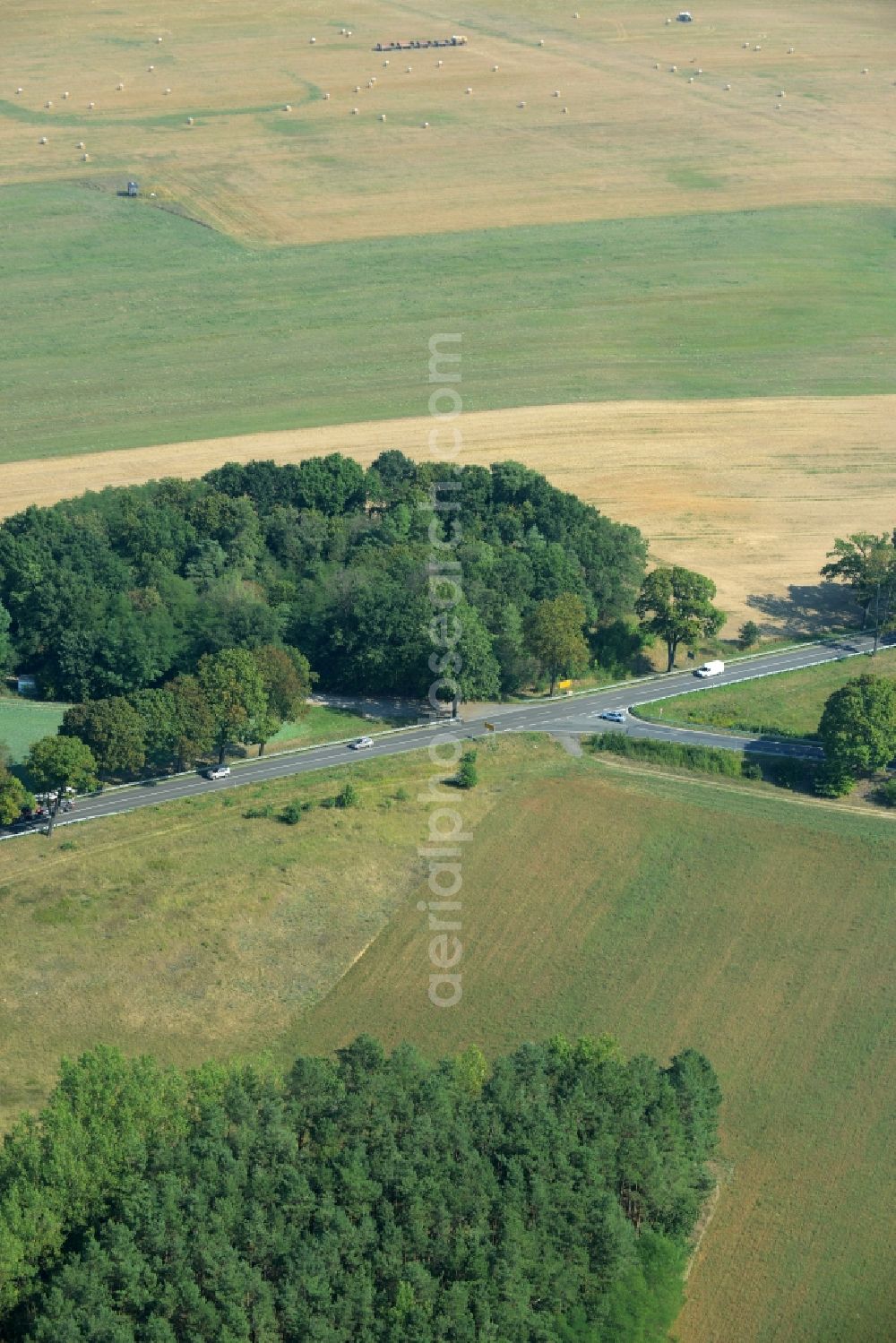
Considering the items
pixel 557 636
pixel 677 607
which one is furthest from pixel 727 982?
pixel 677 607

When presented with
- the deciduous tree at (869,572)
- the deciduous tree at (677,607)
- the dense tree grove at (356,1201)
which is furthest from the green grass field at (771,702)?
the dense tree grove at (356,1201)

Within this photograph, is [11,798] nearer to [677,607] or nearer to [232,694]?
[232,694]

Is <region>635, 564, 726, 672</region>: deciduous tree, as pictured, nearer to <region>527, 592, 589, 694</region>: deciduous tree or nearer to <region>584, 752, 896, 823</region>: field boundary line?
<region>527, 592, 589, 694</region>: deciduous tree

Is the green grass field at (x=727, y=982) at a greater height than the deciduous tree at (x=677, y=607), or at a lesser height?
lesser

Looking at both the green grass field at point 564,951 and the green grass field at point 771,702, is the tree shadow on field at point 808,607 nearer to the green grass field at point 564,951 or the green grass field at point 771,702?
the green grass field at point 771,702

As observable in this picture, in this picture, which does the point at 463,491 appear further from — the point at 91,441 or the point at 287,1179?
the point at 287,1179

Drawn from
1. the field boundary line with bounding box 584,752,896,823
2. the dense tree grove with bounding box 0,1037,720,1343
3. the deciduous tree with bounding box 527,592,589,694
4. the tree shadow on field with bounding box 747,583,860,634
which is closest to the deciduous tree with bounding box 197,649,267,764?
the deciduous tree with bounding box 527,592,589,694

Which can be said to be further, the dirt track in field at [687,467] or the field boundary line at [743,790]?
the dirt track in field at [687,467]
